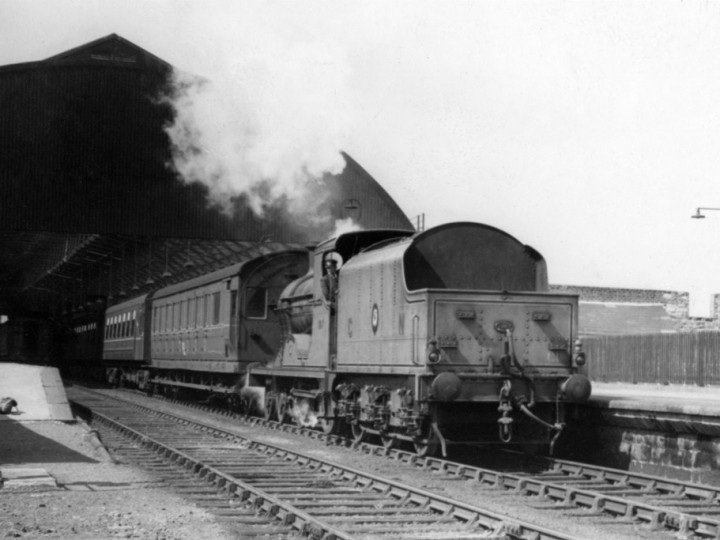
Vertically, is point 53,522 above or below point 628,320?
below

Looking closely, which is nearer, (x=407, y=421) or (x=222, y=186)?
(x=407, y=421)

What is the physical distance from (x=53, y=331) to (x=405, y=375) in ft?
171

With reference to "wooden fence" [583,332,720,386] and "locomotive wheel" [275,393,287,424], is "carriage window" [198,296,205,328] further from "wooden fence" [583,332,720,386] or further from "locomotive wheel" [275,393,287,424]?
"wooden fence" [583,332,720,386]

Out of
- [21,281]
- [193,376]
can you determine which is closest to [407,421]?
[193,376]

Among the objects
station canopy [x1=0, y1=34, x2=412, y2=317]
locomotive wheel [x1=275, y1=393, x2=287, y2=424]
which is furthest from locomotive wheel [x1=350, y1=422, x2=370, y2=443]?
station canopy [x1=0, y1=34, x2=412, y2=317]

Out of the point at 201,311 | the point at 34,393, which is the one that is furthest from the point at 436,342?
the point at 201,311

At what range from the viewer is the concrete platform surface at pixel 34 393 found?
1548cm

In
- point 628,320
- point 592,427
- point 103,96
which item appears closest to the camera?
point 592,427

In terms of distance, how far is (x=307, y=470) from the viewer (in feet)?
37.6

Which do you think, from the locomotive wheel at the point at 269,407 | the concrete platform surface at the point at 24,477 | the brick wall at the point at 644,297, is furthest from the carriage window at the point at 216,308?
the brick wall at the point at 644,297

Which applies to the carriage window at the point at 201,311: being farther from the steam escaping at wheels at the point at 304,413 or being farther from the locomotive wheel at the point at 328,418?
the locomotive wheel at the point at 328,418

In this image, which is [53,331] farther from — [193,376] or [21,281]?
[193,376]

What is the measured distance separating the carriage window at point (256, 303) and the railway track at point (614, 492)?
282 inches

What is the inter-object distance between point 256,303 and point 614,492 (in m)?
10.5
